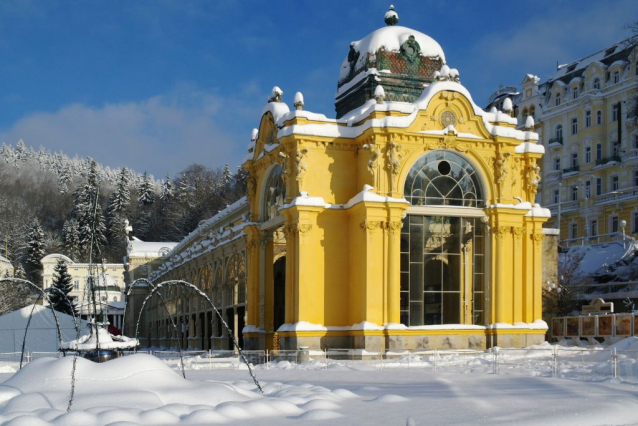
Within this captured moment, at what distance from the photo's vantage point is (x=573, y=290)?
4922cm

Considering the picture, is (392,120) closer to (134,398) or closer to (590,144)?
(134,398)

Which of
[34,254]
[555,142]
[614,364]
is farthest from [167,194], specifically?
[614,364]

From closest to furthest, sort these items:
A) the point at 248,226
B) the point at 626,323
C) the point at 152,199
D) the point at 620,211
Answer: the point at 626,323
the point at 248,226
the point at 620,211
the point at 152,199

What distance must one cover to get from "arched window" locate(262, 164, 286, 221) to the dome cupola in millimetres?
5369

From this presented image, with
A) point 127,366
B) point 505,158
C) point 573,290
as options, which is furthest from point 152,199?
point 127,366

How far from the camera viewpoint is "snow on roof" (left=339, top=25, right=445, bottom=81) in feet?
131

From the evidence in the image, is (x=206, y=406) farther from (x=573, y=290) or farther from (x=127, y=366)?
(x=573, y=290)

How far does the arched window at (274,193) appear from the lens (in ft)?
125

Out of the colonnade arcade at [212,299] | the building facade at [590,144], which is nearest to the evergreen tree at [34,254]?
the colonnade arcade at [212,299]

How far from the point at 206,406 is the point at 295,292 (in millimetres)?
19716

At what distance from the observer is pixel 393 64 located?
39.9 meters

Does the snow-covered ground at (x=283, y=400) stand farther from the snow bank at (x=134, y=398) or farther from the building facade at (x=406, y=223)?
the building facade at (x=406, y=223)

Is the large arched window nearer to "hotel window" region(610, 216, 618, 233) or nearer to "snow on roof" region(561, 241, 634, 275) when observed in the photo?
"snow on roof" region(561, 241, 634, 275)

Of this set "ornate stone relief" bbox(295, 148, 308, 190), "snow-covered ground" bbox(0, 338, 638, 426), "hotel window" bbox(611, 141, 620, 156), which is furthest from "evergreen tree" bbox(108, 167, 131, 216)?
"snow-covered ground" bbox(0, 338, 638, 426)
